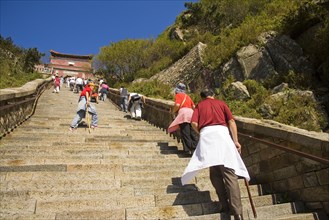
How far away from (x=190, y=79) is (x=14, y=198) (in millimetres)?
16436

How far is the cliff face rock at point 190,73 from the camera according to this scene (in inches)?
715

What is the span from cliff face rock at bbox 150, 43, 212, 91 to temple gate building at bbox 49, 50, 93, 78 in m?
36.1

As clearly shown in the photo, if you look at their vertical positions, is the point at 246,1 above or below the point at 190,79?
above

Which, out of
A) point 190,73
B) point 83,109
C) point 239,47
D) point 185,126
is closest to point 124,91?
point 83,109

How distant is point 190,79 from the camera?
63.7 ft

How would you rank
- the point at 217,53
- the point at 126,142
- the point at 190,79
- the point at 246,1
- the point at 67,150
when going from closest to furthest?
the point at 67,150
the point at 126,142
the point at 217,53
the point at 190,79
the point at 246,1

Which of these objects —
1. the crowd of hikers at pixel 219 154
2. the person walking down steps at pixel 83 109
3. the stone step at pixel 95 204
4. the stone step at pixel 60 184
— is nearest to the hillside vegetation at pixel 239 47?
the person walking down steps at pixel 83 109

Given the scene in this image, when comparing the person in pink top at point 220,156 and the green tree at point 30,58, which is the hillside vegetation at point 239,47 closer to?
the person in pink top at point 220,156

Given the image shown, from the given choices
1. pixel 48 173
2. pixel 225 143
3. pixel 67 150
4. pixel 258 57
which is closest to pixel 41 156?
pixel 67 150

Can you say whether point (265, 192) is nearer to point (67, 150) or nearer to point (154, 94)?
point (67, 150)

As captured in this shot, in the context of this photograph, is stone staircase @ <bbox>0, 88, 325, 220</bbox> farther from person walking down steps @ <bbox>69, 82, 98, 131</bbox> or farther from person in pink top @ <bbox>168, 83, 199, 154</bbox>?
person walking down steps @ <bbox>69, 82, 98, 131</bbox>

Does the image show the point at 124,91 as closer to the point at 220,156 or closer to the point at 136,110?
the point at 136,110

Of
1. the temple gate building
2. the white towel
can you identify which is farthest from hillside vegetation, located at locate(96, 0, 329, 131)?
the temple gate building

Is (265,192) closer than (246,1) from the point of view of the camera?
Yes
